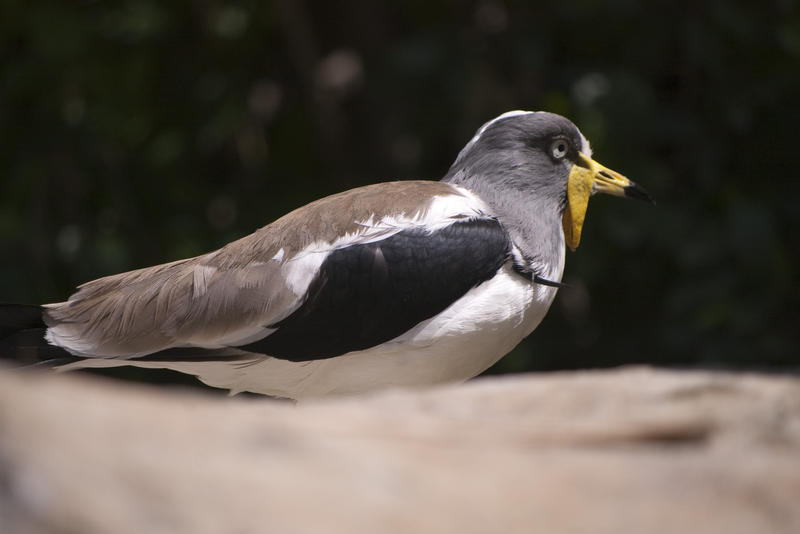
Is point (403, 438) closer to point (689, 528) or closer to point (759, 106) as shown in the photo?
point (689, 528)

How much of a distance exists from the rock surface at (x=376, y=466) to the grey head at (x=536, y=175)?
140 centimetres

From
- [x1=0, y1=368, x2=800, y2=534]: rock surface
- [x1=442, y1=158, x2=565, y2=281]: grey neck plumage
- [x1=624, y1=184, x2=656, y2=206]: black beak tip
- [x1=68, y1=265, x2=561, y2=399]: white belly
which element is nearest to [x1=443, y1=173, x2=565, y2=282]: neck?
[x1=442, y1=158, x2=565, y2=281]: grey neck plumage

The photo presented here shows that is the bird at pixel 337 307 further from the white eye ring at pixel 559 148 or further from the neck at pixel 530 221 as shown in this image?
the white eye ring at pixel 559 148

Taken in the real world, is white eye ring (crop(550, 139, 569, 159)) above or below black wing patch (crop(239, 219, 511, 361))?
above

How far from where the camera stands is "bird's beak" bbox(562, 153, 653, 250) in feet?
11.2

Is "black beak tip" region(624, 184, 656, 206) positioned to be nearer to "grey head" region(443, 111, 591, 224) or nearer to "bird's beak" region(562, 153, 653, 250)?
"bird's beak" region(562, 153, 653, 250)

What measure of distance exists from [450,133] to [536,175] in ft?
6.04

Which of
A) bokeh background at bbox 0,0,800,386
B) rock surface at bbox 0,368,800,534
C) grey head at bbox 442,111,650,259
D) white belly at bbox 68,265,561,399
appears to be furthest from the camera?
bokeh background at bbox 0,0,800,386

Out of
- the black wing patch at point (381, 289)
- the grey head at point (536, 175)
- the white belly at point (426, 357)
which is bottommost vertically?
the white belly at point (426, 357)

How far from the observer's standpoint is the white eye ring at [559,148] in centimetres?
337

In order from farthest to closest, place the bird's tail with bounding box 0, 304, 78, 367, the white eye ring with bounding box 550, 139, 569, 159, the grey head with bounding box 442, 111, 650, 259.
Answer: the white eye ring with bounding box 550, 139, 569, 159
the grey head with bounding box 442, 111, 650, 259
the bird's tail with bounding box 0, 304, 78, 367

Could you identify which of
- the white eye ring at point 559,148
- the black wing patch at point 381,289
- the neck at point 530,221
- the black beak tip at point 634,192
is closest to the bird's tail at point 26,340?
the black wing patch at point 381,289

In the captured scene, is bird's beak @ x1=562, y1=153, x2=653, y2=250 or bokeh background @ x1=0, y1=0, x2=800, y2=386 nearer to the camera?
bird's beak @ x1=562, y1=153, x2=653, y2=250

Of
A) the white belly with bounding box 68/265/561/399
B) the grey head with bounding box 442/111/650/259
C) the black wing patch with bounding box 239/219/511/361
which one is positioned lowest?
the white belly with bounding box 68/265/561/399
